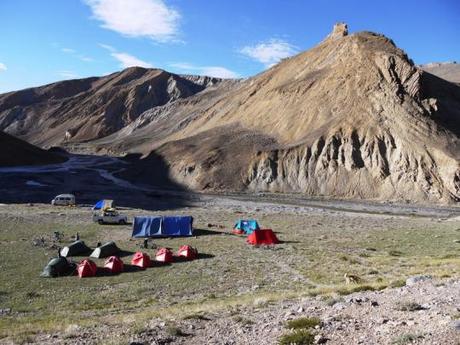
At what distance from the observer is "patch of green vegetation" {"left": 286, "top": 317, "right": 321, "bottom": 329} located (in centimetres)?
1098

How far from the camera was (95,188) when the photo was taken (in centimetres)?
8238

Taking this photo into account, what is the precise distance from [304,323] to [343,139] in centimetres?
7460

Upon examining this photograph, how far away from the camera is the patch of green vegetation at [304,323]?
11.0m

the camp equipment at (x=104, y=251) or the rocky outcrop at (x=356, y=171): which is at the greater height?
the rocky outcrop at (x=356, y=171)

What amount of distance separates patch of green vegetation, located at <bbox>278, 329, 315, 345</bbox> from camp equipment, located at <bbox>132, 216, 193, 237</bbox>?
96.8ft

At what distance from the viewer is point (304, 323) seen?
11141 mm

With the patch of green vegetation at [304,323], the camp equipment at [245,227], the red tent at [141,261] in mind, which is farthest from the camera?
the camp equipment at [245,227]

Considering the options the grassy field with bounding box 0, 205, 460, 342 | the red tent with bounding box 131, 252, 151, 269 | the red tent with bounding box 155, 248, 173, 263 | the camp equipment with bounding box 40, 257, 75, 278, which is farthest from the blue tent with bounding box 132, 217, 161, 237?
the camp equipment with bounding box 40, 257, 75, 278

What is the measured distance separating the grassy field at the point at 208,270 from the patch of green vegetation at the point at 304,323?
3910 millimetres

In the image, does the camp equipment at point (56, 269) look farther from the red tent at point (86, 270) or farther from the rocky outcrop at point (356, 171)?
the rocky outcrop at point (356, 171)

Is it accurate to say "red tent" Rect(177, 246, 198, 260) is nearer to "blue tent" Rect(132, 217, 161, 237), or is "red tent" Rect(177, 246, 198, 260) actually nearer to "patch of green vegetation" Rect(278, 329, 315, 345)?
"blue tent" Rect(132, 217, 161, 237)

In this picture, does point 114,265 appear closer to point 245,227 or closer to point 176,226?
point 176,226

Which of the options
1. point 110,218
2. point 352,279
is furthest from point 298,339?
point 110,218

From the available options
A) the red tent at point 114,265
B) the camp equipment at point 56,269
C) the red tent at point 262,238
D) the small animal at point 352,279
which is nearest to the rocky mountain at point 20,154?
the red tent at point 262,238
